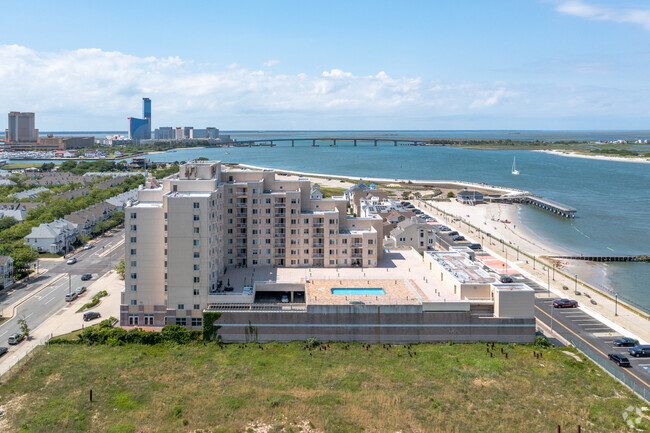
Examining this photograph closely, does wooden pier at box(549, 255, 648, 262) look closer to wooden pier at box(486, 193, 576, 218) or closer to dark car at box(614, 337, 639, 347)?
dark car at box(614, 337, 639, 347)

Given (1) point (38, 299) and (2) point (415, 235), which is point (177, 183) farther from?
(2) point (415, 235)

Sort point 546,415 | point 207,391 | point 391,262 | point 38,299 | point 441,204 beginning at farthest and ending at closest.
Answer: point 441,204, point 391,262, point 38,299, point 207,391, point 546,415

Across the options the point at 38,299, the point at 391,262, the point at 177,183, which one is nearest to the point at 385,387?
the point at 391,262

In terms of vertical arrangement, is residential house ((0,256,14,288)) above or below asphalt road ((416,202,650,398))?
above

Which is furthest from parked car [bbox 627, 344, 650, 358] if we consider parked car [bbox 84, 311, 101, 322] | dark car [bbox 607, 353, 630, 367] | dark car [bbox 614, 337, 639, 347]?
parked car [bbox 84, 311, 101, 322]

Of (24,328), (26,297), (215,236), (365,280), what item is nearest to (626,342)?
(365,280)

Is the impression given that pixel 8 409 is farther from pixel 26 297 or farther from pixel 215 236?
pixel 26 297
